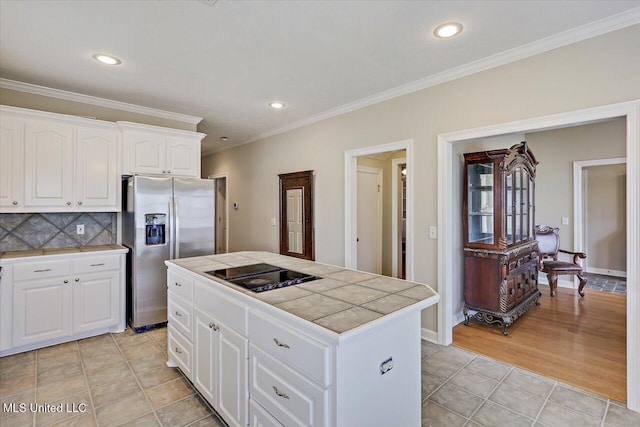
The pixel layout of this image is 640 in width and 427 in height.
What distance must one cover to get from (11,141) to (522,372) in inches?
196

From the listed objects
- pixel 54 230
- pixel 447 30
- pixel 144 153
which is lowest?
pixel 54 230

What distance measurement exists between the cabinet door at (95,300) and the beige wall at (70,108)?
1828 mm

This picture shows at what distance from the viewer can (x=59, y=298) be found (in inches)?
120

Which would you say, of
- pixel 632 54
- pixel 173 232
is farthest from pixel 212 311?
pixel 632 54

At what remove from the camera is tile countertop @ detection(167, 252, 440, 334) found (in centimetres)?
A: 132

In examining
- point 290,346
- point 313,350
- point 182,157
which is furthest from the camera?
point 182,157

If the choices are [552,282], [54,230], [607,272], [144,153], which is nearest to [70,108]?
[144,153]

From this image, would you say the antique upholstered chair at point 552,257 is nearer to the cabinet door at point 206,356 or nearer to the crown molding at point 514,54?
the crown molding at point 514,54

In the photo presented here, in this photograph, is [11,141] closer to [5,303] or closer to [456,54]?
[5,303]

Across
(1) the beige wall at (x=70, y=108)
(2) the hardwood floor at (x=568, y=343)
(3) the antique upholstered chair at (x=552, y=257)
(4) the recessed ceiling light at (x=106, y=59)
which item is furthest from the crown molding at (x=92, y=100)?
(3) the antique upholstered chair at (x=552, y=257)

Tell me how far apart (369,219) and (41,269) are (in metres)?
4.02

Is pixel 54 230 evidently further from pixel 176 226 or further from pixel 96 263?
pixel 176 226

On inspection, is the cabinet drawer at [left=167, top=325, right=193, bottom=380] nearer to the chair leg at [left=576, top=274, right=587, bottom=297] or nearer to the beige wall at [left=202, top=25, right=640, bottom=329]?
the beige wall at [left=202, top=25, right=640, bottom=329]

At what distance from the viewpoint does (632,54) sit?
2064mm
